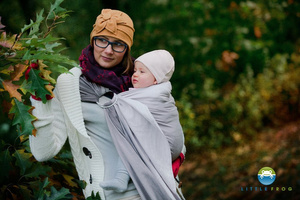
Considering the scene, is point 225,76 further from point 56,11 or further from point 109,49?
point 56,11

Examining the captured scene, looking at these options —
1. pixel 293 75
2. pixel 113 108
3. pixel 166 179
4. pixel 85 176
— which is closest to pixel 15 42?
pixel 113 108

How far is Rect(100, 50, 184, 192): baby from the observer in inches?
86.0

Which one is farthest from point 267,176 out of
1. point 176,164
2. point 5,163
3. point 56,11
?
point 56,11

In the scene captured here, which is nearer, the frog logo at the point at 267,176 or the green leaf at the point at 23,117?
the green leaf at the point at 23,117

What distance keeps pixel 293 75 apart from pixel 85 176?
666cm

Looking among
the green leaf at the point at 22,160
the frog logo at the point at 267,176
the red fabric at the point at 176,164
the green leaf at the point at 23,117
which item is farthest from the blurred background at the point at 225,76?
the green leaf at the point at 23,117

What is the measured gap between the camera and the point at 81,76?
7.49 ft

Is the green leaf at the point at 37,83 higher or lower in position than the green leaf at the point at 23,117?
higher

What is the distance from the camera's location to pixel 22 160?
2.24 m

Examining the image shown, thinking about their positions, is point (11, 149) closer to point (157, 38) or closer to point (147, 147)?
point (147, 147)

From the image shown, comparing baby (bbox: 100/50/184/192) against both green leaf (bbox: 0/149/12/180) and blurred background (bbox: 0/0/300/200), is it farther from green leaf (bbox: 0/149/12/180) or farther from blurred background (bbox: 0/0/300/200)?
blurred background (bbox: 0/0/300/200)

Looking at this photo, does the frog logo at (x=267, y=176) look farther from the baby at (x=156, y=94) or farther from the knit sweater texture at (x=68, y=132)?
the knit sweater texture at (x=68, y=132)

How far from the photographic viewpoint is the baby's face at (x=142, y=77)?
2.31 meters

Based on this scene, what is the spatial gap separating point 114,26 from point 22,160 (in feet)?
3.08
